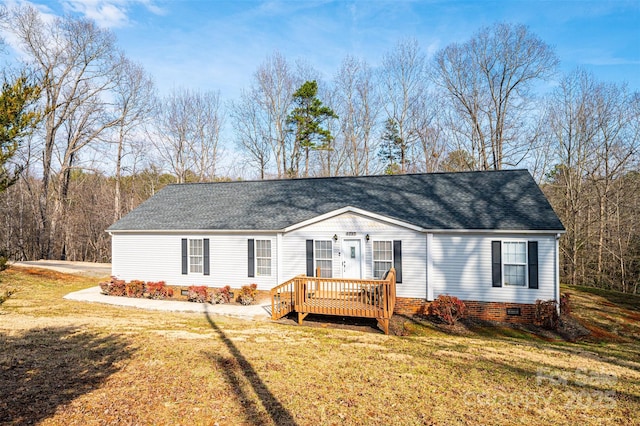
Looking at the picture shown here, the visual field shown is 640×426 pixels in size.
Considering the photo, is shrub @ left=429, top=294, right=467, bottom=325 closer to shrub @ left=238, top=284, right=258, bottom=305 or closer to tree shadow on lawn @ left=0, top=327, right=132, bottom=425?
shrub @ left=238, top=284, right=258, bottom=305

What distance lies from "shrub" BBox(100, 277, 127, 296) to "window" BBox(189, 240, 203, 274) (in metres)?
3.11

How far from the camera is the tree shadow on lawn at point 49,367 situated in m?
5.26

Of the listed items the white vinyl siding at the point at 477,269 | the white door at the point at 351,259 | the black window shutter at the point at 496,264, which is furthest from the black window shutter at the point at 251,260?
the black window shutter at the point at 496,264

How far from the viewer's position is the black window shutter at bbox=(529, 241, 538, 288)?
12289 mm

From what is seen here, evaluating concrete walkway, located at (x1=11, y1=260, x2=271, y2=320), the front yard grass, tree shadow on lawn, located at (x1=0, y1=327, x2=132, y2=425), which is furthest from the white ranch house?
tree shadow on lawn, located at (x1=0, y1=327, x2=132, y2=425)

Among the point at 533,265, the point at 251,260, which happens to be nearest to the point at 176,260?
the point at 251,260

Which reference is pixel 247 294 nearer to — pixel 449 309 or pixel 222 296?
pixel 222 296

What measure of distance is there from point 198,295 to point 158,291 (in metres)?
2.16

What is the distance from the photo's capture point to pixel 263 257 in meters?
15.0

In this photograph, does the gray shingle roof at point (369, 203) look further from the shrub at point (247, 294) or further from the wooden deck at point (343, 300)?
the wooden deck at point (343, 300)

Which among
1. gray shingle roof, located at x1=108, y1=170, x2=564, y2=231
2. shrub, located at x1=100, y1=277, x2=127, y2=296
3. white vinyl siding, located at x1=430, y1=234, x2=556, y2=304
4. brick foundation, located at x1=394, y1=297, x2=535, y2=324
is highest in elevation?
gray shingle roof, located at x1=108, y1=170, x2=564, y2=231

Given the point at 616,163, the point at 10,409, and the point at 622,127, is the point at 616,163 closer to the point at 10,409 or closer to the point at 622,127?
the point at 622,127

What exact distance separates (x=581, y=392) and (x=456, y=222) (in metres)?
7.52

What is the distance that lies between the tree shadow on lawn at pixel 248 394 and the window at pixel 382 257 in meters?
6.71
